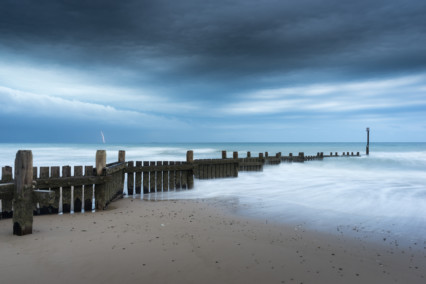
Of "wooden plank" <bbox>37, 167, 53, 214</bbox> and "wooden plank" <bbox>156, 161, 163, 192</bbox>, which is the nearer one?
"wooden plank" <bbox>37, 167, 53, 214</bbox>

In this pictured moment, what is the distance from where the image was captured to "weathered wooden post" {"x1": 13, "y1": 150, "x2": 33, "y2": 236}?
5914 millimetres

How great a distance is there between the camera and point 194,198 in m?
11.4

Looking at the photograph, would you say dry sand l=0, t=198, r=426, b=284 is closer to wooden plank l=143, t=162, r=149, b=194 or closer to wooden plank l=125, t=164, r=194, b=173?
wooden plank l=125, t=164, r=194, b=173

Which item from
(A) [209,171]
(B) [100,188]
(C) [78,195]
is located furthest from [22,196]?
(A) [209,171]

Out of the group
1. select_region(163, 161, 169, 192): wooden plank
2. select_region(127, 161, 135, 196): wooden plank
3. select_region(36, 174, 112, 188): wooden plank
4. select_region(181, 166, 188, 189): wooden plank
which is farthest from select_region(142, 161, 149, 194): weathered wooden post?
select_region(36, 174, 112, 188): wooden plank

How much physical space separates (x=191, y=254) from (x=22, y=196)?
11.7 ft

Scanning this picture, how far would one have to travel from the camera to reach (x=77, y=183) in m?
8.20

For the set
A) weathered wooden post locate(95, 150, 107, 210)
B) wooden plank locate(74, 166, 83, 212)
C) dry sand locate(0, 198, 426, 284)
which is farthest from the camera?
weathered wooden post locate(95, 150, 107, 210)

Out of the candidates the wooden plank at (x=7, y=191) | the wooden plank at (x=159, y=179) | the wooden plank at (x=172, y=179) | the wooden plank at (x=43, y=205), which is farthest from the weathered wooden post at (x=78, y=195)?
the wooden plank at (x=172, y=179)

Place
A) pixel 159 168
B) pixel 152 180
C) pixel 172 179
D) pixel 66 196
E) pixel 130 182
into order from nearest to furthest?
pixel 66 196 → pixel 130 182 → pixel 152 180 → pixel 159 168 → pixel 172 179

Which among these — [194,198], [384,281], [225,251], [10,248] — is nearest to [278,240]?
[225,251]

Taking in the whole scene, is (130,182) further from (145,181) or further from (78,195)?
(78,195)

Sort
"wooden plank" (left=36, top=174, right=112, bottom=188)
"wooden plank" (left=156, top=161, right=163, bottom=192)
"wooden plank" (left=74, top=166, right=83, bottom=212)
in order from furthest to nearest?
1. "wooden plank" (left=156, top=161, right=163, bottom=192)
2. "wooden plank" (left=74, top=166, right=83, bottom=212)
3. "wooden plank" (left=36, top=174, right=112, bottom=188)

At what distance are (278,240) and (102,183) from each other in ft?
17.0
